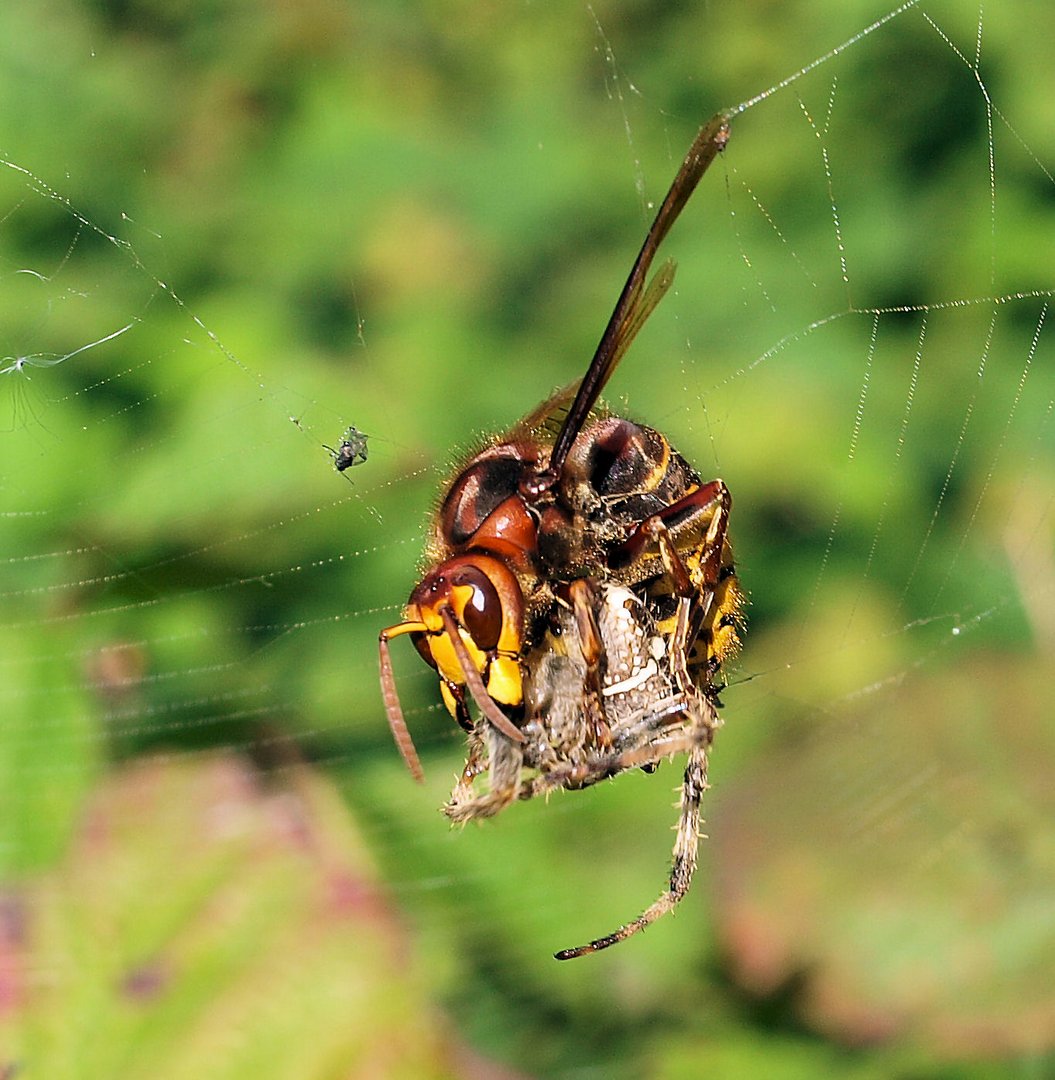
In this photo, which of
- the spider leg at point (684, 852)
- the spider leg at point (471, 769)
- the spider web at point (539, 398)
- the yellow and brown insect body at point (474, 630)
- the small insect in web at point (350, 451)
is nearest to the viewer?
the yellow and brown insect body at point (474, 630)

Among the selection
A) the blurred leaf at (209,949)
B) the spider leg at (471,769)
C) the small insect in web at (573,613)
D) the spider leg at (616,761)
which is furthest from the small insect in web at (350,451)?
the spider leg at (616,761)

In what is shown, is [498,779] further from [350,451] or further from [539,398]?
[539,398]

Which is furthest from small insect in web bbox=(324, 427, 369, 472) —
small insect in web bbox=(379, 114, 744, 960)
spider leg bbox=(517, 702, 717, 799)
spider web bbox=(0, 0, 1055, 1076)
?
spider leg bbox=(517, 702, 717, 799)

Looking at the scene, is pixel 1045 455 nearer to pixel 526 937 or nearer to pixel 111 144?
pixel 526 937

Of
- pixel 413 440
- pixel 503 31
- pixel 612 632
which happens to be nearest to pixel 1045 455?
pixel 413 440

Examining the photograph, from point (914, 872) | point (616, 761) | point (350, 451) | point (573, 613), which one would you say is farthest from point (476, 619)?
point (914, 872)

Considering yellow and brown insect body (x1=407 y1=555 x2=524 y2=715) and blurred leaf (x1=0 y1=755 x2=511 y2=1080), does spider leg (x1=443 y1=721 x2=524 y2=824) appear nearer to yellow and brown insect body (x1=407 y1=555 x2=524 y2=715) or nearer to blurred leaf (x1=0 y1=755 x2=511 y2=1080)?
yellow and brown insect body (x1=407 y1=555 x2=524 y2=715)

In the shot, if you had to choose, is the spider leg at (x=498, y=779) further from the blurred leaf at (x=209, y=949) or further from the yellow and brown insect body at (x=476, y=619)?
the blurred leaf at (x=209, y=949)
